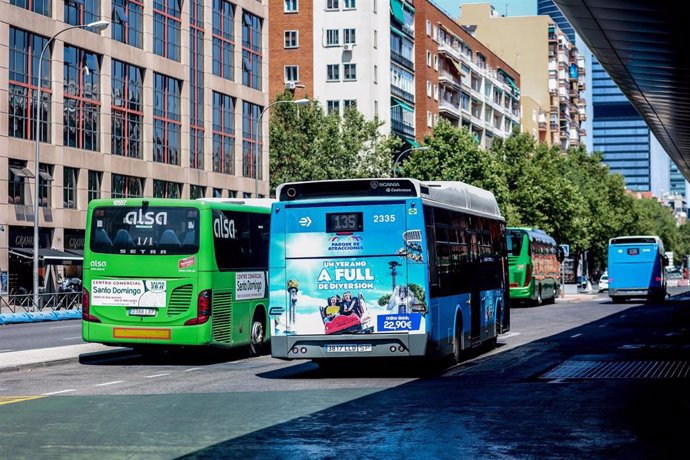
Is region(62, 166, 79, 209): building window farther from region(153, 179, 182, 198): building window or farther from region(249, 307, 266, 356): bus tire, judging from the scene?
region(249, 307, 266, 356): bus tire

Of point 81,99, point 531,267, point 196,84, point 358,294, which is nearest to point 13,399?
point 358,294

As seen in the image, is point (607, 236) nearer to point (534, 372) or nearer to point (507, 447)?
point (534, 372)

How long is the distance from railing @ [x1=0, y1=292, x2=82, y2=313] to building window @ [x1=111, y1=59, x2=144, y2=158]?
45.0 ft

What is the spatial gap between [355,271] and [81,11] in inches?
1743

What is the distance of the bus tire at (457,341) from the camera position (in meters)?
19.7

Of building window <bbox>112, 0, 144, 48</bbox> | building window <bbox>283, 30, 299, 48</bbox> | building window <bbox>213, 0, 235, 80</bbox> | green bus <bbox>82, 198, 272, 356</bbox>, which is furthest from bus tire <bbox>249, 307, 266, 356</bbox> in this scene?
building window <bbox>283, 30, 299, 48</bbox>

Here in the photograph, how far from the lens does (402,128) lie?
9456 cm

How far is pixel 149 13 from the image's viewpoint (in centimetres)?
6419

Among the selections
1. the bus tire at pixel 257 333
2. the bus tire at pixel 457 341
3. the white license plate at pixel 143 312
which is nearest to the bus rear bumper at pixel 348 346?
the bus tire at pixel 457 341

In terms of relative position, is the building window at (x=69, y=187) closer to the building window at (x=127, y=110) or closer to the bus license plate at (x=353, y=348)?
the building window at (x=127, y=110)

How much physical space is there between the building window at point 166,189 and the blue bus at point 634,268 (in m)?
23.8

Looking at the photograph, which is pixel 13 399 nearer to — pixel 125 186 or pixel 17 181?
pixel 17 181

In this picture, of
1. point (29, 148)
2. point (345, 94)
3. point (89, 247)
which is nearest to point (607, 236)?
point (345, 94)

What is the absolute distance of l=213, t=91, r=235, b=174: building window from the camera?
71312 mm
